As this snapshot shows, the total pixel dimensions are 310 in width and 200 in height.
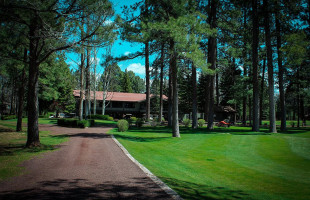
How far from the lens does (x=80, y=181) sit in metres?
5.56

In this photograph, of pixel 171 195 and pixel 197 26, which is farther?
pixel 197 26

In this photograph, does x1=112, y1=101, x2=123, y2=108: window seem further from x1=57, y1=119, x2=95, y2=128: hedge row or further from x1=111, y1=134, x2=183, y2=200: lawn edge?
x1=111, y1=134, x2=183, y2=200: lawn edge

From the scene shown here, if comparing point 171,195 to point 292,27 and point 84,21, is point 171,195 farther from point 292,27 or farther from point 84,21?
point 292,27

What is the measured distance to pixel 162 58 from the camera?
15.6 metres

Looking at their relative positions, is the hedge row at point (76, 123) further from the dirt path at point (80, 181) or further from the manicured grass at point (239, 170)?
the dirt path at point (80, 181)

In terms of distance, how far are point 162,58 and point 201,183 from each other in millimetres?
11317

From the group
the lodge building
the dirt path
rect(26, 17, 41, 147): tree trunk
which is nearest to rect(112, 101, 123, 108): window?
the lodge building

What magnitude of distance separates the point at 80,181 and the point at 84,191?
0.83 meters

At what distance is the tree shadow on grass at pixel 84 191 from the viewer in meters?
4.51

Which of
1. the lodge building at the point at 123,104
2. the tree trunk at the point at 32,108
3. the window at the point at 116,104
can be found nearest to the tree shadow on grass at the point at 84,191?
the tree trunk at the point at 32,108

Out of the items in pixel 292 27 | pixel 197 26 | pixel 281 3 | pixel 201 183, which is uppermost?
pixel 281 3

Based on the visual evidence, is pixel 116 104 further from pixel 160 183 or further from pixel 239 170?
pixel 160 183

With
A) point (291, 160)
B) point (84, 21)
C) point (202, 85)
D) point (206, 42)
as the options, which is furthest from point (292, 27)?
point (202, 85)

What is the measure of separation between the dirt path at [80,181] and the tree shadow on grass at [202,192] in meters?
0.56
